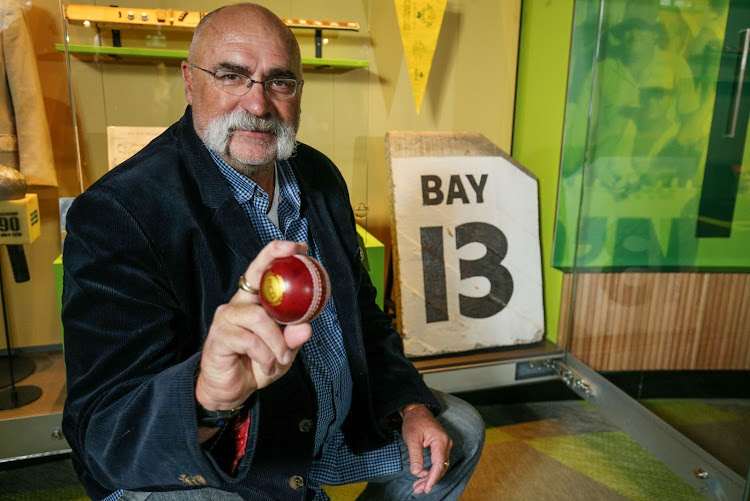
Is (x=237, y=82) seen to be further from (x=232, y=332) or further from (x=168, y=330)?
(x=232, y=332)

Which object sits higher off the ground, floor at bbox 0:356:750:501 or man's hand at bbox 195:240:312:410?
man's hand at bbox 195:240:312:410

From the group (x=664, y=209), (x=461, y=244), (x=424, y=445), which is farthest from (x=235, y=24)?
(x=664, y=209)

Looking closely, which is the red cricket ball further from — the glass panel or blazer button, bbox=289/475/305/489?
the glass panel

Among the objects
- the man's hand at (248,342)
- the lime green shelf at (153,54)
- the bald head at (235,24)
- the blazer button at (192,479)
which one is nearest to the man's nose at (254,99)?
the bald head at (235,24)

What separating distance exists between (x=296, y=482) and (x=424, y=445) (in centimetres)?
32

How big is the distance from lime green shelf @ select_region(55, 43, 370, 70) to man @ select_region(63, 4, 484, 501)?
88 centimetres

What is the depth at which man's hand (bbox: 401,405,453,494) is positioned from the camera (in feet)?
3.89

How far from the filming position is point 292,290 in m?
0.67

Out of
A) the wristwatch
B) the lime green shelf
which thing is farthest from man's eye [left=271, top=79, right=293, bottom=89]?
the lime green shelf

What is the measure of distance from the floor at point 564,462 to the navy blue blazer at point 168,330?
919mm

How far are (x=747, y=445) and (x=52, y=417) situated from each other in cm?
233

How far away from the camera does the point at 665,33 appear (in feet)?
6.61

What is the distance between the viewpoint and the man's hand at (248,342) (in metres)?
0.67

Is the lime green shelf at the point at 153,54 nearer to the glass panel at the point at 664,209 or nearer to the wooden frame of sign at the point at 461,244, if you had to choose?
the wooden frame of sign at the point at 461,244
